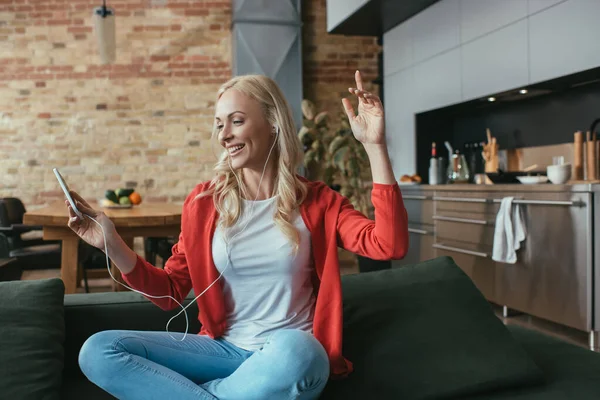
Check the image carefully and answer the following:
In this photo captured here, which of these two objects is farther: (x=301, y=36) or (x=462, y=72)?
(x=301, y=36)

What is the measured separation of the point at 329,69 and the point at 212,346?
6.30m

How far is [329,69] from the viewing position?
25.3 ft

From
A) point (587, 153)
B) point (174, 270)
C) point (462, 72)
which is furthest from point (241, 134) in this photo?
point (462, 72)

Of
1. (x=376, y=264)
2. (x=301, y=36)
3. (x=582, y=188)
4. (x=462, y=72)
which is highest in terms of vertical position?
(x=301, y=36)

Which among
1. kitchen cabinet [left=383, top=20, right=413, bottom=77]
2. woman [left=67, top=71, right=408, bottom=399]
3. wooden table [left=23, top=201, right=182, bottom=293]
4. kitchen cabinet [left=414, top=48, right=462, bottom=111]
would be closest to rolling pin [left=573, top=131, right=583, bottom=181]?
kitchen cabinet [left=414, top=48, right=462, bottom=111]

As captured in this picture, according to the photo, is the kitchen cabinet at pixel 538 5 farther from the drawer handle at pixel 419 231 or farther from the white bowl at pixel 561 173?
the drawer handle at pixel 419 231

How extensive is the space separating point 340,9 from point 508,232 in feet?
10.1

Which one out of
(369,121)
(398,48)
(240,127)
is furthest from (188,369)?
(398,48)

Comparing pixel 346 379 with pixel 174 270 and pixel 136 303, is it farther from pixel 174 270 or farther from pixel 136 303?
pixel 136 303

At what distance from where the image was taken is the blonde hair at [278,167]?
183 cm

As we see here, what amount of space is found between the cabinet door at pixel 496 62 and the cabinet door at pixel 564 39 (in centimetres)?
12

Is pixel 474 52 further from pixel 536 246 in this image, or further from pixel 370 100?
pixel 370 100

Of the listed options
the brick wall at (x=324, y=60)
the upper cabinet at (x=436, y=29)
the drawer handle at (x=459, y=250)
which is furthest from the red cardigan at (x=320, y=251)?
the brick wall at (x=324, y=60)

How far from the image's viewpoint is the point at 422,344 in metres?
1.83
